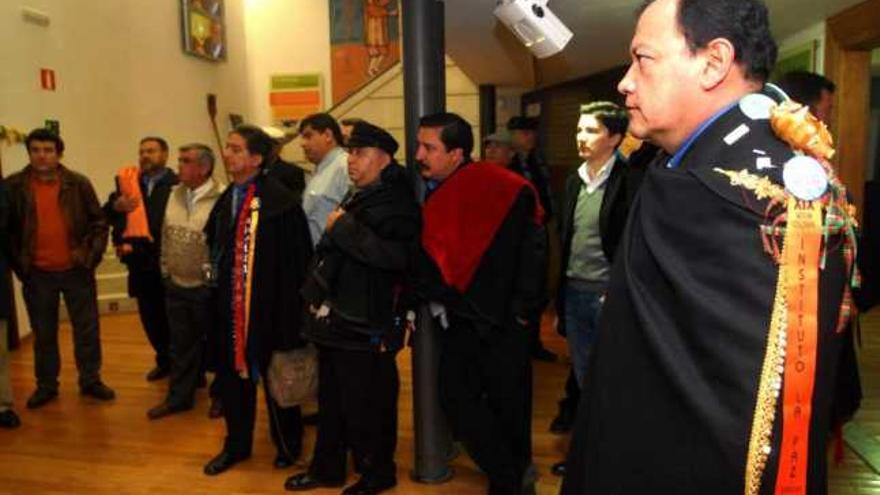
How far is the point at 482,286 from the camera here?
2400mm

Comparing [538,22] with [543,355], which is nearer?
[538,22]

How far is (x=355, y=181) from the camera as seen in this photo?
2498 millimetres

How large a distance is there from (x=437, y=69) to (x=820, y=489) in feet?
6.43

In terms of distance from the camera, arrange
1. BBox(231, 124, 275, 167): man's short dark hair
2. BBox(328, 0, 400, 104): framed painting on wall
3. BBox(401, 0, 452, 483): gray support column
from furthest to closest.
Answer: BBox(328, 0, 400, 104): framed painting on wall, BBox(231, 124, 275, 167): man's short dark hair, BBox(401, 0, 452, 483): gray support column

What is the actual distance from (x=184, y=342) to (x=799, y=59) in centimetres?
371

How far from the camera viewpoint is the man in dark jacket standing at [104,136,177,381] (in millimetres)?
3988

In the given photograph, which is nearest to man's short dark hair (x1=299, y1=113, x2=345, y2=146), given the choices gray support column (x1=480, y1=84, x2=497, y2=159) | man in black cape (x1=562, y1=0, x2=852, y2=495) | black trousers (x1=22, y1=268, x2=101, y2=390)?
black trousers (x1=22, y1=268, x2=101, y2=390)

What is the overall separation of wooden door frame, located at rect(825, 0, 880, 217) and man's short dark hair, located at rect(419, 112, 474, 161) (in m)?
2.01

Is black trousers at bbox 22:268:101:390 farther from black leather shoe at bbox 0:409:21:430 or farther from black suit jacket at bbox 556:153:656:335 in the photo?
black suit jacket at bbox 556:153:656:335

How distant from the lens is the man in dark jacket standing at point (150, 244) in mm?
3988

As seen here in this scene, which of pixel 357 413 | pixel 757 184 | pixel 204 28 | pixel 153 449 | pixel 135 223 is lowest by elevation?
pixel 153 449

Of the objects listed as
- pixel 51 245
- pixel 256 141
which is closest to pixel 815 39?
pixel 256 141

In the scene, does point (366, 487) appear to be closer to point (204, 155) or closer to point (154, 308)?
point (204, 155)

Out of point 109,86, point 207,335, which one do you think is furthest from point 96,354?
point 109,86
